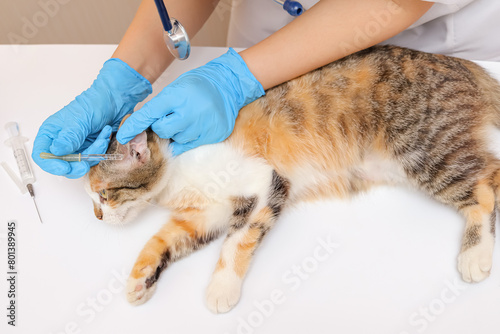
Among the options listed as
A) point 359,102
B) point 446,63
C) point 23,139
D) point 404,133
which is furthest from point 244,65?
point 23,139

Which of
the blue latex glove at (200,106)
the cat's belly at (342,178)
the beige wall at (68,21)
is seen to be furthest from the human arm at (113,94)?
the beige wall at (68,21)

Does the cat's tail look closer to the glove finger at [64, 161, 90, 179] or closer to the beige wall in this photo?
the glove finger at [64, 161, 90, 179]

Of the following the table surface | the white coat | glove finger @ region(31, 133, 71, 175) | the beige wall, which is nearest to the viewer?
the table surface

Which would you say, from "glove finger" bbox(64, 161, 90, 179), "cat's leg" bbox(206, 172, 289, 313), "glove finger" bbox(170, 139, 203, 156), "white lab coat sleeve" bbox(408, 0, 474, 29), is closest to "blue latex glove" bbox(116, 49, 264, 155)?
"glove finger" bbox(170, 139, 203, 156)

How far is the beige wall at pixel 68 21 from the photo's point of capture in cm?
258

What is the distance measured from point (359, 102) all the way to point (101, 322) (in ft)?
Result: 3.13

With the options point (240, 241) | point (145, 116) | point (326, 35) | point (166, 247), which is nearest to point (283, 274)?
point (240, 241)

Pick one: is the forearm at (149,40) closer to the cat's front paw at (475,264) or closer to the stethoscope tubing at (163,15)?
the stethoscope tubing at (163,15)

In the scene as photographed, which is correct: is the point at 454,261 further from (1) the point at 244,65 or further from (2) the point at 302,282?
(1) the point at 244,65

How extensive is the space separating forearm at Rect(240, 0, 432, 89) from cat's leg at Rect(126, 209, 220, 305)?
0.49 metres

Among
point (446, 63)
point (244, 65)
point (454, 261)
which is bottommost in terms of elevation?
point (454, 261)

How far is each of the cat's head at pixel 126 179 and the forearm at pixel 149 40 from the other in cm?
26

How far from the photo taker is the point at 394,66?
4.34ft

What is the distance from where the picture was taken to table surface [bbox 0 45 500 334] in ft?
3.25
